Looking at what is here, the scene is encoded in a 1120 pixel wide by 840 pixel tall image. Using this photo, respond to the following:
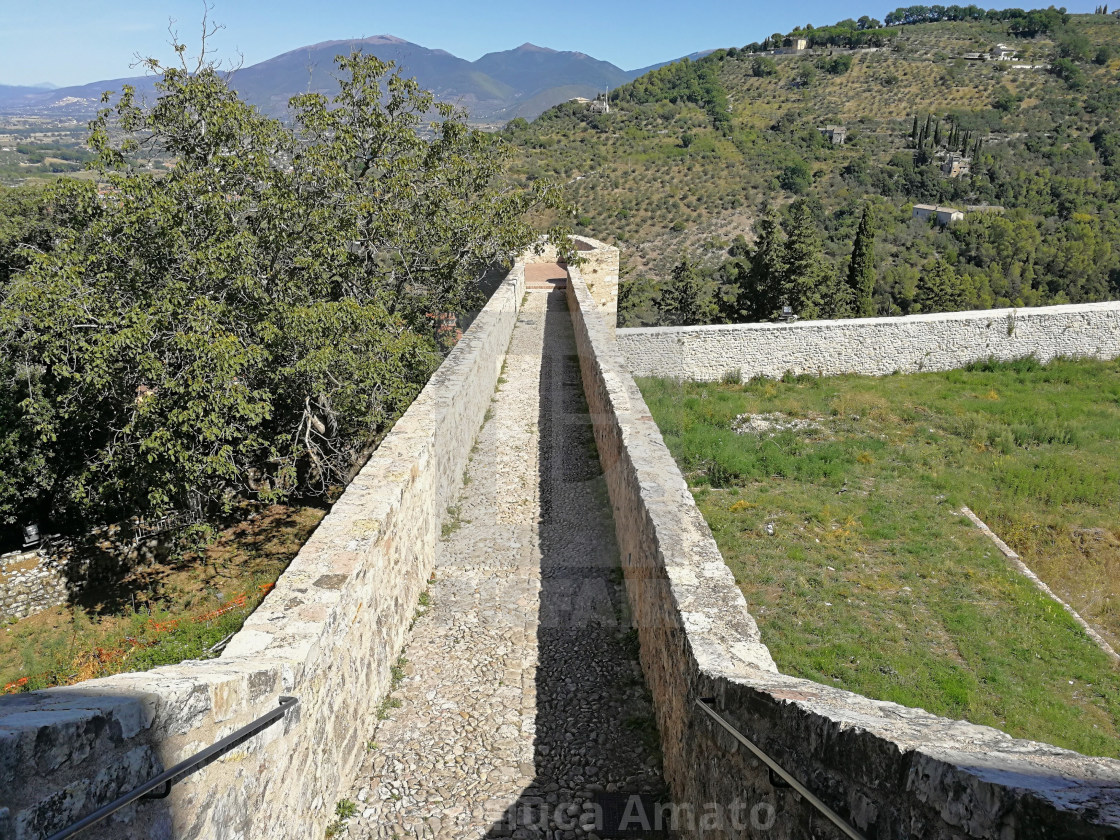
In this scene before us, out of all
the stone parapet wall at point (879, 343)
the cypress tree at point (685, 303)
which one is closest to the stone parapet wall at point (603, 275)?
the stone parapet wall at point (879, 343)

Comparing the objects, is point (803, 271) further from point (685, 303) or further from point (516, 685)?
point (516, 685)

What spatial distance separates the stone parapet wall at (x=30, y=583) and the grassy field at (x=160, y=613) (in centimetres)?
27

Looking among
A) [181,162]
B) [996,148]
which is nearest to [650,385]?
[181,162]

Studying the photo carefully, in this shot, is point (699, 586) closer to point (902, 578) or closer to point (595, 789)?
point (595, 789)

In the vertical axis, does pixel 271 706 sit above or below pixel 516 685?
above

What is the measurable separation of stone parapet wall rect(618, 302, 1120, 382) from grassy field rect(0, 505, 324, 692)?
349 inches

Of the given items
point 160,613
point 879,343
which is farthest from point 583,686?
point 879,343

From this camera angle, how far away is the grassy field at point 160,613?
7.55 meters

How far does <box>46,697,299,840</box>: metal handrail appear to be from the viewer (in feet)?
5.13

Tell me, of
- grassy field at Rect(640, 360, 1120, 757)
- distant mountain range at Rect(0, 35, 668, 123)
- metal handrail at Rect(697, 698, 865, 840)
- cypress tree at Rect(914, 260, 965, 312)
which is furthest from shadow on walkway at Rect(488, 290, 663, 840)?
cypress tree at Rect(914, 260, 965, 312)

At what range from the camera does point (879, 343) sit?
16594mm

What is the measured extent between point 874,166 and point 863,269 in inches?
A: 946

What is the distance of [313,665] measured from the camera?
2.92m

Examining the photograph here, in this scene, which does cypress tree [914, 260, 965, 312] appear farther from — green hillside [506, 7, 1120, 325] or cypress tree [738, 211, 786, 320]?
cypress tree [738, 211, 786, 320]
